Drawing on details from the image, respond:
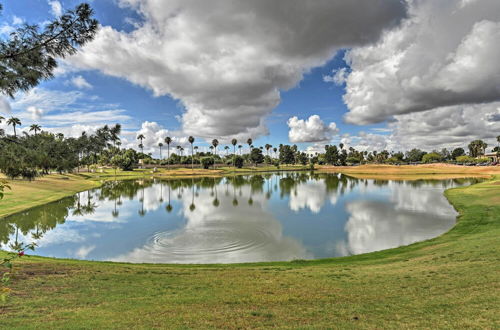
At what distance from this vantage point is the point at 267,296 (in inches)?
416

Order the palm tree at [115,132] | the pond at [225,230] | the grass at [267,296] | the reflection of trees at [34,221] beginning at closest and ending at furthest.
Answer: the grass at [267,296] → the pond at [225,230] → the reflection of trees at [34,221] → the palm tree at [115,132]

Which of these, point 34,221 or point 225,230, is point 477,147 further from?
point 34,221

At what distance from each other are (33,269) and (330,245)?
2112 centimetres

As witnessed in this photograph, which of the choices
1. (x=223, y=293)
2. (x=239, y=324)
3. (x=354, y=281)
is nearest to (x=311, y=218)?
(x=354, y=281)

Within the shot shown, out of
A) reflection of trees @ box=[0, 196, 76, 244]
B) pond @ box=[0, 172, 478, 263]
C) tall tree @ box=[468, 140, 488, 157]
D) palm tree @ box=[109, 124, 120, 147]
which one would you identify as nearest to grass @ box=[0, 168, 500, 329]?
pond @ box=[0, 172, 478, 263]

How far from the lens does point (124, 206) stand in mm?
46625

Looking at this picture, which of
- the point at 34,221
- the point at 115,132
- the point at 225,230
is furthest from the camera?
the point at 115,132

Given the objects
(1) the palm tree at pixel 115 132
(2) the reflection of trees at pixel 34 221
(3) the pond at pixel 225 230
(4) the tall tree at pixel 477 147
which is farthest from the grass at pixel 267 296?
(4) the tall tree at pixel 477 147

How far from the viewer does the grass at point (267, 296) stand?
26.0ft

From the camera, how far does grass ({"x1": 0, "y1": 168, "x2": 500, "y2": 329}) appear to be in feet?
26.0

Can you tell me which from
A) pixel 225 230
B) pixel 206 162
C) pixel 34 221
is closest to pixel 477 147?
pixel 206 162

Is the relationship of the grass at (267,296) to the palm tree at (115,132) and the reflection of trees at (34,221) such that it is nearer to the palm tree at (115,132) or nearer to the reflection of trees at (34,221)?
the reflection of trees at (34,221)

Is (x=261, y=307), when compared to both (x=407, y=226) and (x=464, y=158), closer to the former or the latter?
(x=407, y=226)

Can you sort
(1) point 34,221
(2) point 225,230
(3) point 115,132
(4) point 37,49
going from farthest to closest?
(3) point 115,132, (1) point 34,221, (2) point 225,230, (4) point 37,49
